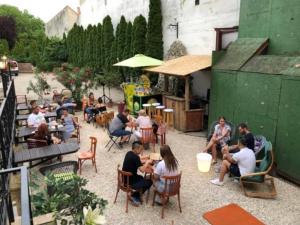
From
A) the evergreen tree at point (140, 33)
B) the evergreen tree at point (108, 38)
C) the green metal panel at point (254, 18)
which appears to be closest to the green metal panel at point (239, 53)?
the green metal panel at point (254, 18)

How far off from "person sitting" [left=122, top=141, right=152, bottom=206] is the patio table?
6.89 feet

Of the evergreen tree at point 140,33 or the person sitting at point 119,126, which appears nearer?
the person sitting at point 119,126

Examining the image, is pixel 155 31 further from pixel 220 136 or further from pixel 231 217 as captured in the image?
pixel 231 217

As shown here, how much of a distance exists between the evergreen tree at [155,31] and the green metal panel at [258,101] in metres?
8.17

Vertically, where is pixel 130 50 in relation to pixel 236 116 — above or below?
above

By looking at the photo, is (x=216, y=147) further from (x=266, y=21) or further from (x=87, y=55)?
(x=87, y=55)

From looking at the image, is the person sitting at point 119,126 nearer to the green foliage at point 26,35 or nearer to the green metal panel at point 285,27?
the green metal panel at point 285,27

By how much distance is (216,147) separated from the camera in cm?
824

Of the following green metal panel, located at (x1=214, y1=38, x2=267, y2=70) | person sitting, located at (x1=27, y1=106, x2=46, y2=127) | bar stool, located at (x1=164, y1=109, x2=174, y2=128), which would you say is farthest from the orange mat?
bar stool, located at (x1=164, y1=109, x2=174, y2=128)

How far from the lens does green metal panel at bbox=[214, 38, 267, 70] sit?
8.50 metres

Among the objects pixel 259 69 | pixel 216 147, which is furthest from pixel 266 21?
pixel 216 147

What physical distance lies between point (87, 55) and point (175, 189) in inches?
951

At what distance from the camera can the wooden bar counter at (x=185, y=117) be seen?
10.9m

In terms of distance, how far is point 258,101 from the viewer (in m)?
7.75
